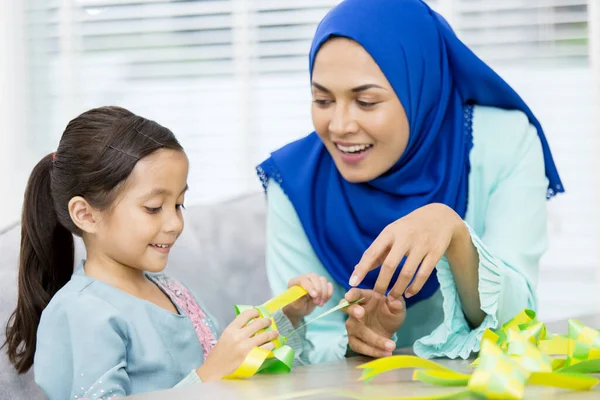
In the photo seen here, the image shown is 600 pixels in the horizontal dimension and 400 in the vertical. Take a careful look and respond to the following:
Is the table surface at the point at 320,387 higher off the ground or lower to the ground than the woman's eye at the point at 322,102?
lower

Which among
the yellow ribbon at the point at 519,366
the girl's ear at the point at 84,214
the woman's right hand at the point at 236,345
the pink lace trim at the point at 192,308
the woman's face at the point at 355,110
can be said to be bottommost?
the pink lace trim at the point at 192,308

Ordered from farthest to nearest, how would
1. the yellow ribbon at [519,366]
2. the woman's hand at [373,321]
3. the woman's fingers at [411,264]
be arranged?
the woman's hand at [373,321]
the woman's fingers at [411,264]
the yellow ribbon at [519,366]

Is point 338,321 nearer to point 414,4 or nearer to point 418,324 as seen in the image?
point 418,324

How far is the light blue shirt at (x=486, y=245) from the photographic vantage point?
1.30m

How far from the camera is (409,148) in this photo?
1591 millimetres

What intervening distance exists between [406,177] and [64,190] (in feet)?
2.10

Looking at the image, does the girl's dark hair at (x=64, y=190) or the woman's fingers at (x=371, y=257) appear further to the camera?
the girl's dark hair at (x=64, y=190)

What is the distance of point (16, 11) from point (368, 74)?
236 cm

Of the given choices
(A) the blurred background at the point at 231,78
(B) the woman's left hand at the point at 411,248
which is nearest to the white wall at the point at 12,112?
(A) the blurred background at the point at 231,78

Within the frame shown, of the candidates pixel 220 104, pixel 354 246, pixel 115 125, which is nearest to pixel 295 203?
pixel 354 246

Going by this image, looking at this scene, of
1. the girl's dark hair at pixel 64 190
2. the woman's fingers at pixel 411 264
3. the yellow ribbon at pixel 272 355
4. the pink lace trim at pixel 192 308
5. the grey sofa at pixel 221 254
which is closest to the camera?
the yellow ribbon at pixel 272 355

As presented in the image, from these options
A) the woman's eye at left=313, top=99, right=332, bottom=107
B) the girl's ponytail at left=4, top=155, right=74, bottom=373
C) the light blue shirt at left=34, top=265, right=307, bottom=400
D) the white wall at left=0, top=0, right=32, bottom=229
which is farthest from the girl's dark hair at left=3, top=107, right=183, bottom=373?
the white wall at left=0, top=0, right=32, bottom=229

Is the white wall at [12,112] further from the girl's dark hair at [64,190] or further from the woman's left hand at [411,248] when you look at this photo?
the woman's left hand at [411,248]

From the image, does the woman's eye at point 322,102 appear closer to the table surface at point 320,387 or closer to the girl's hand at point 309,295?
the girl's hand at point 309,295
